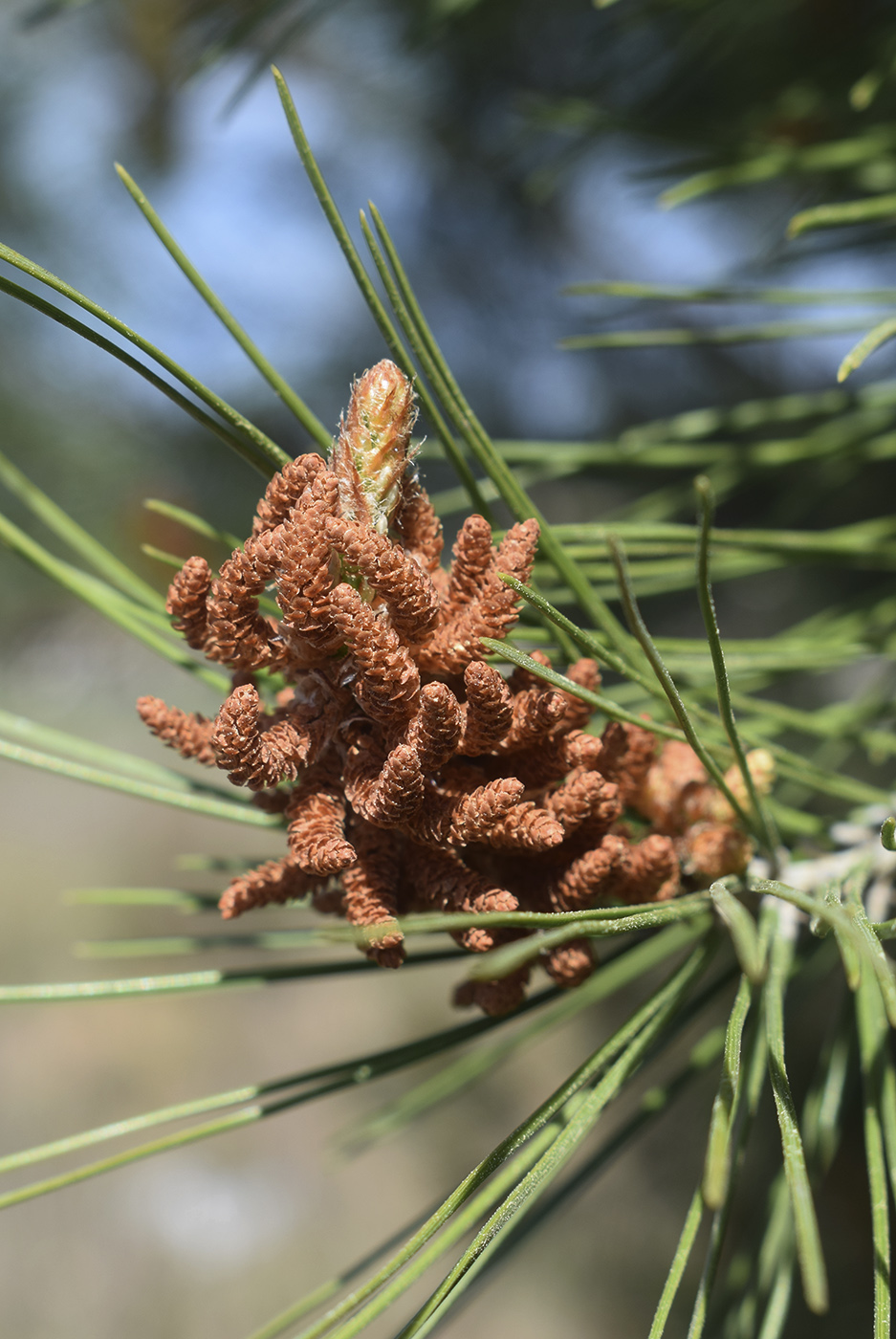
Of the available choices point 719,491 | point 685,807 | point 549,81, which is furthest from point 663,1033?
point 549,81

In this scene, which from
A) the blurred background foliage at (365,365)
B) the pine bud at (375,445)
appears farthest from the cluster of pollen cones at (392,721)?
the blurred background foliage at (365,365)

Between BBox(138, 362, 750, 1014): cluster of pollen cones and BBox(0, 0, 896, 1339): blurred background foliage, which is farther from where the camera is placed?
BBox(0, 0, 896, 1339): blurred background foliage

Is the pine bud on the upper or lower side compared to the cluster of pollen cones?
upper

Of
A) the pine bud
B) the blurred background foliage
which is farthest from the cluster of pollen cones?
the blurred background foliage

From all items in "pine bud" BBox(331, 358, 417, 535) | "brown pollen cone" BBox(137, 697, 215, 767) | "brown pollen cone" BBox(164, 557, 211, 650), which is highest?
"pine bud" BBox(331, 358, 417, 535)

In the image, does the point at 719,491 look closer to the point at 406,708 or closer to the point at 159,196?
the point at 406,708

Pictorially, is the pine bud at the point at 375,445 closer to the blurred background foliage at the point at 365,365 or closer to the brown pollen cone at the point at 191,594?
the brown pollen cone at the point at 191,594

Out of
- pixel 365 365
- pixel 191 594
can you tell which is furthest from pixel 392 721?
pixel 365 365

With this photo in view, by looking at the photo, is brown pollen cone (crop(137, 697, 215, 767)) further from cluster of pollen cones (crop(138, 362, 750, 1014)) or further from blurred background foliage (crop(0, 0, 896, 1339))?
blurred background foliage (crop(0, 0, 896, 1339))

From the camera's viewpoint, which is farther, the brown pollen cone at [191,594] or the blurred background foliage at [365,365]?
the blurred background foliage at [365,365]
